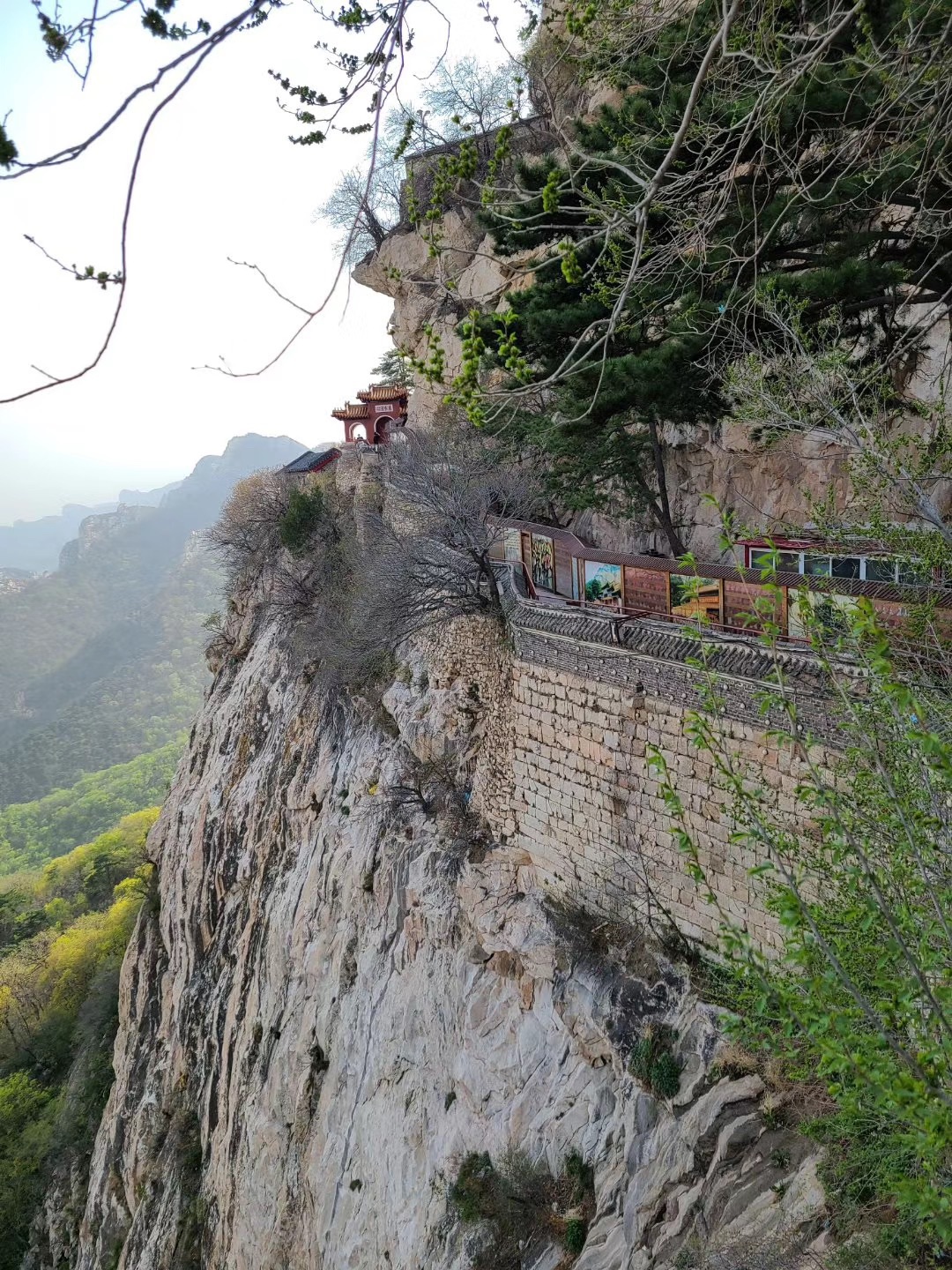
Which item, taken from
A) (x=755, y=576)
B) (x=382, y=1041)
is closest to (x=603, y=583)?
(x=755, y=576)

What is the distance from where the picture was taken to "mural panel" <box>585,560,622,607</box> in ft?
25.8

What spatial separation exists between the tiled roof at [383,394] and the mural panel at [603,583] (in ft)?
52.1

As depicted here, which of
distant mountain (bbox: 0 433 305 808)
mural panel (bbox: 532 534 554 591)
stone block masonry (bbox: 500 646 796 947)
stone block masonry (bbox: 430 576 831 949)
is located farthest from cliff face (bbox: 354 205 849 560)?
distant mountain (bbox: 0 433 305 808)

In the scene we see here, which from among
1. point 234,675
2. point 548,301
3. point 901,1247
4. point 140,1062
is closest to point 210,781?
point 234,675

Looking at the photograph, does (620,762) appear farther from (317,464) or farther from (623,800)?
(317,464)

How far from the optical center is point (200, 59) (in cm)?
200

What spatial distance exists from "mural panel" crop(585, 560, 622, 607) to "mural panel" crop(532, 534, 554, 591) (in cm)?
116

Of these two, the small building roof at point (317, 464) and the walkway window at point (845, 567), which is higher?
the small building roof at point (317, 464)

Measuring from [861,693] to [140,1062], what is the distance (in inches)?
722

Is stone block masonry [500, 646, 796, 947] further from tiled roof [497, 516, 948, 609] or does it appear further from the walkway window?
the walkway window

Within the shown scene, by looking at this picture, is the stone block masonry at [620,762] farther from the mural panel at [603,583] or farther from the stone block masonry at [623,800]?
the mural panel at [603,583]

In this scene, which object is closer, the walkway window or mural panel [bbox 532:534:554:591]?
the walkway window

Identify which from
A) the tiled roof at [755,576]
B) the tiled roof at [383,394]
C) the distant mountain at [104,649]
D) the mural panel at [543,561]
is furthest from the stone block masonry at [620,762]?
the distant mountain at [104,649]

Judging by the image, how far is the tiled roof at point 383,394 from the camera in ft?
72.8
